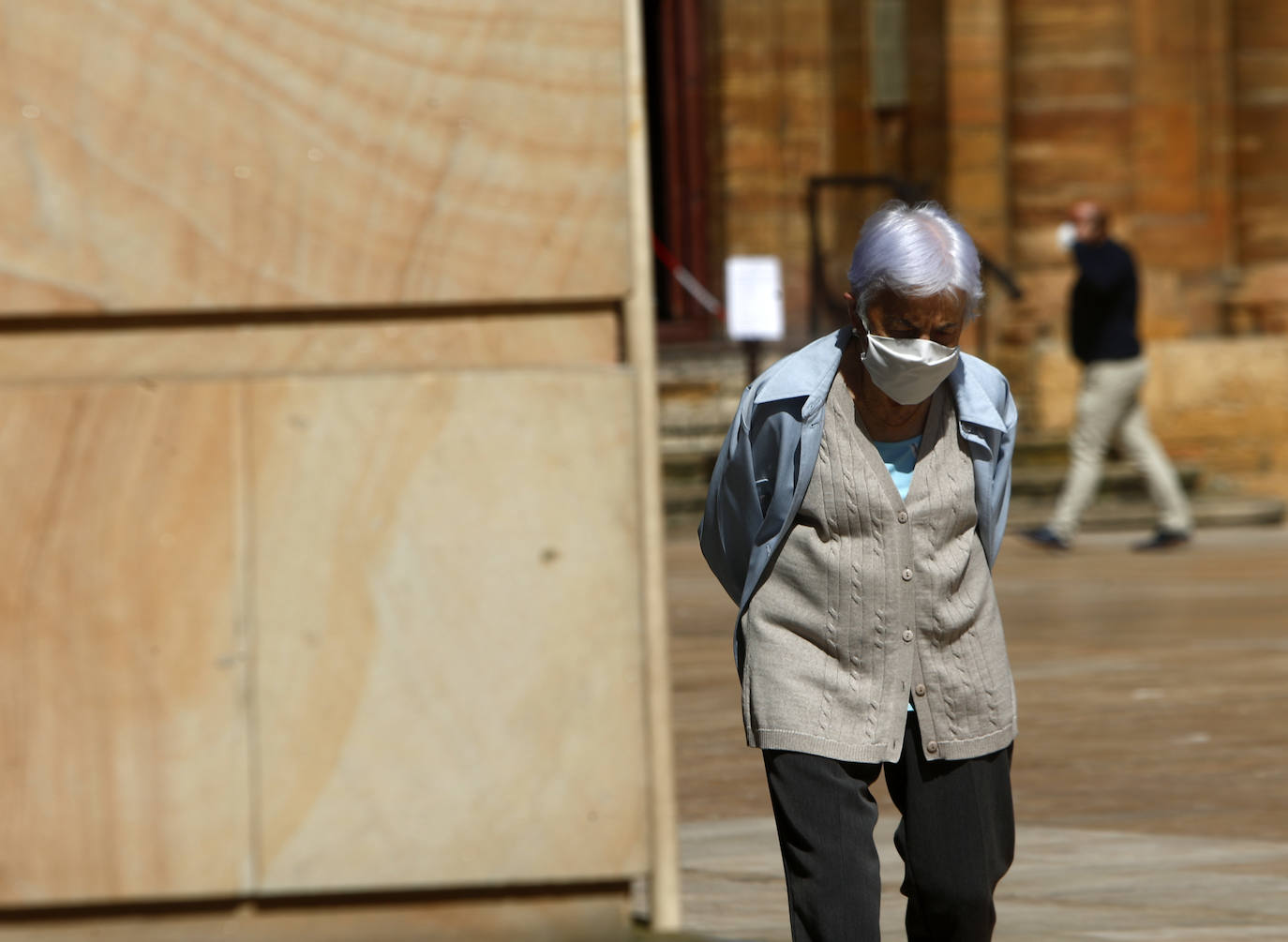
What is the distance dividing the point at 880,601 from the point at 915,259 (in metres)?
0.54

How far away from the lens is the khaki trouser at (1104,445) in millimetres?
13062

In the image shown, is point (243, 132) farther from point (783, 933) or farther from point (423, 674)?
point (783, 933)

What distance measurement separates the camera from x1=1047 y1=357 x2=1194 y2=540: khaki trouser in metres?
13.1

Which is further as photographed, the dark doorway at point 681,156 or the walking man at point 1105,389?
the dark doorway at point 681,156

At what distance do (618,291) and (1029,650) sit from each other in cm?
629

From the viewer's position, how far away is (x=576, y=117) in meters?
3.08

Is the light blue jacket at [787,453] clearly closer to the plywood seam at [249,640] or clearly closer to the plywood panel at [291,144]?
the plywood panel at [291,144]

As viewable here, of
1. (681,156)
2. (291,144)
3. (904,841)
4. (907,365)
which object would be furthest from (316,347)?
A: (681,156)

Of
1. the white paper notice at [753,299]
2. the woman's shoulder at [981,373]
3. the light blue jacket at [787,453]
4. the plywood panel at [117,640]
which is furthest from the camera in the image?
the white paper notice at [753,299]

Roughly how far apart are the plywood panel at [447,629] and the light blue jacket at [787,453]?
16.9 inches

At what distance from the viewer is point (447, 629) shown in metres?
3.04

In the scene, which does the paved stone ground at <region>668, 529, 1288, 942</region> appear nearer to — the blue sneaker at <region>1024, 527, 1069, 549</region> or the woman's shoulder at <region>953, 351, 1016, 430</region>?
the woman's shoulder at <region>953, 351, 1016, 430</region>

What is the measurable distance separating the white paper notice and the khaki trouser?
2778 mm

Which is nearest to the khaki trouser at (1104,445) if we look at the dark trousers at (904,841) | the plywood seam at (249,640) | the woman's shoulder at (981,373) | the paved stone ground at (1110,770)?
the paved stone ground at (1110,770)
